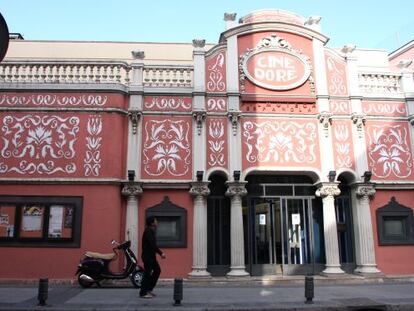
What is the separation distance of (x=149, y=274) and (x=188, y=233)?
3.60 metres

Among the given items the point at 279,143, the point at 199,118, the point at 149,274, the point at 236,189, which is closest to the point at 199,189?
the point at 236,189

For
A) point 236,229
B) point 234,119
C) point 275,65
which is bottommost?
point 236,229

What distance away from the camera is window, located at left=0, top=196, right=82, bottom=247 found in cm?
1260

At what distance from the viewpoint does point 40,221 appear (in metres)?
12.8

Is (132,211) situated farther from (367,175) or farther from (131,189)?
(367,175)

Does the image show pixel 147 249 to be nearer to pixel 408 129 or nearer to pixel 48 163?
pixel 48 163

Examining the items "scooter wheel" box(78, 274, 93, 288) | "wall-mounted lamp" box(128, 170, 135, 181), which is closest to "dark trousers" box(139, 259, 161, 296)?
"scooter wheel" box(78, 274, 93, 288)

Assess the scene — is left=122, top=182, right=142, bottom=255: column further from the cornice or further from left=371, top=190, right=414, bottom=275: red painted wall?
left=371, top=190, right=414, bottom=275: red painted wall

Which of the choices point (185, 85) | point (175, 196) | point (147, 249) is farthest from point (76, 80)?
point (147, 249)

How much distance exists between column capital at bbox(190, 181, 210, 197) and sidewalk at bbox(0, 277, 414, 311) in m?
2.67

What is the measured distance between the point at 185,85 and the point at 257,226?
5.37 meters

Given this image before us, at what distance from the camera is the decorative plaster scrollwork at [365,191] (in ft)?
45.4

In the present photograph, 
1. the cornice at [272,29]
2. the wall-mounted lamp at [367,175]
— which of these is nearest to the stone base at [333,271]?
the wall-mounted lamp at [367,175]

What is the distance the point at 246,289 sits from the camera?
463 inches
